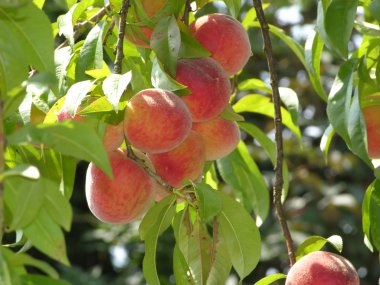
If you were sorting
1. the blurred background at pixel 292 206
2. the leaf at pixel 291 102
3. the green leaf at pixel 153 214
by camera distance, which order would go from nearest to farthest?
1. the green leaf at pixel 153 214
2. the leaf at pixel 291 102
3. the blurred background at pixel 292 206

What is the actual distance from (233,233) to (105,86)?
0.26 meters

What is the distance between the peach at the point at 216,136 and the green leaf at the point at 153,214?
0.10 meters

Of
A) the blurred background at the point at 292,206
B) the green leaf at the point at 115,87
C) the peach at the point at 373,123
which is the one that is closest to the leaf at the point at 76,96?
the green leaf at the point at 115,87

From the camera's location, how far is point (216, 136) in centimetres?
104

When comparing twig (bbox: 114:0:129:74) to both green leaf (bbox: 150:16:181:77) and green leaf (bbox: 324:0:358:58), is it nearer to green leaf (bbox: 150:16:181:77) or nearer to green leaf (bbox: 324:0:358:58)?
green leaf (bbox: 150:16:181:77)

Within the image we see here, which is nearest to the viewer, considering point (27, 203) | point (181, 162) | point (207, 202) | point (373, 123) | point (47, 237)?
point (27, 203)

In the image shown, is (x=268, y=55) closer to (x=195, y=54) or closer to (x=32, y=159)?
(x=195, y=54)

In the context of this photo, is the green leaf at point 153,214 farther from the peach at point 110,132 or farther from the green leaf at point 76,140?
the green leaf at point 76,140

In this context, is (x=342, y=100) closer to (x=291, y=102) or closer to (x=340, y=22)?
(x=340, y=22)

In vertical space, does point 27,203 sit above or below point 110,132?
above

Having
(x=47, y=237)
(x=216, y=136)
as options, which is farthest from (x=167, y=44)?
(x=47, y=237)

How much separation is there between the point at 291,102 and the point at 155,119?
0.38 metres

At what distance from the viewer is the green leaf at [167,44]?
916 mm

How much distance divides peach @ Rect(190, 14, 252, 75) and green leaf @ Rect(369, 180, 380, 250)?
244mm
